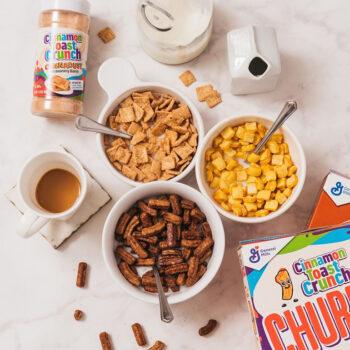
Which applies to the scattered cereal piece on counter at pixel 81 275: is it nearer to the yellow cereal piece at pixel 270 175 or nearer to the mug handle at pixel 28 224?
the mug handle at pixel 28 224

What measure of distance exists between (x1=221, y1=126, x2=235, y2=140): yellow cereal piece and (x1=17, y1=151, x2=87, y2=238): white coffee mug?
27cm

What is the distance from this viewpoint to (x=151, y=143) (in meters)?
1.11

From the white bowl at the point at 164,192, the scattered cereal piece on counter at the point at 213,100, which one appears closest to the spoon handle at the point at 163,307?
the white bowl at the point at 164,192

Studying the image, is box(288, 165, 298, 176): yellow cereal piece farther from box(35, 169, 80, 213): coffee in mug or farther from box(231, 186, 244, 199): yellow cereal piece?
box(35, 169, 80, 213): coffee in mug

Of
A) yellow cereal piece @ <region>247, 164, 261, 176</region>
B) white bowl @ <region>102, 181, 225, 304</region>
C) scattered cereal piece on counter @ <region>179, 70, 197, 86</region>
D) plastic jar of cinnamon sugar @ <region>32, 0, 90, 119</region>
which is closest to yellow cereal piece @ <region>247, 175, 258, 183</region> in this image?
yellow cereal piece @ <region>247, 164, 261, 176</region>

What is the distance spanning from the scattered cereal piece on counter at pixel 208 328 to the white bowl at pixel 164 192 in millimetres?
115

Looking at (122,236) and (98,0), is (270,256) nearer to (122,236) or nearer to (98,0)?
(122,236)

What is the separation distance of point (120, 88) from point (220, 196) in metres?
0.28

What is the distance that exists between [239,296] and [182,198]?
0.23 metres

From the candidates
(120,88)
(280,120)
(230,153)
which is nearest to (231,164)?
(230,153)

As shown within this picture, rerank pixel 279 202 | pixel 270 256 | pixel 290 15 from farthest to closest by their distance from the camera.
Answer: pixel 290 15
pixel 279 202
pixel 270 256

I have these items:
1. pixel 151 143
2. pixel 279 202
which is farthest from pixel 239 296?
pixel 151 143

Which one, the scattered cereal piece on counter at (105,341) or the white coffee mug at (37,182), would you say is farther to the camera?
the scattered cereal piece on counter at (105,341)

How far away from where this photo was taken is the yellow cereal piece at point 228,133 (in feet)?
3.49
